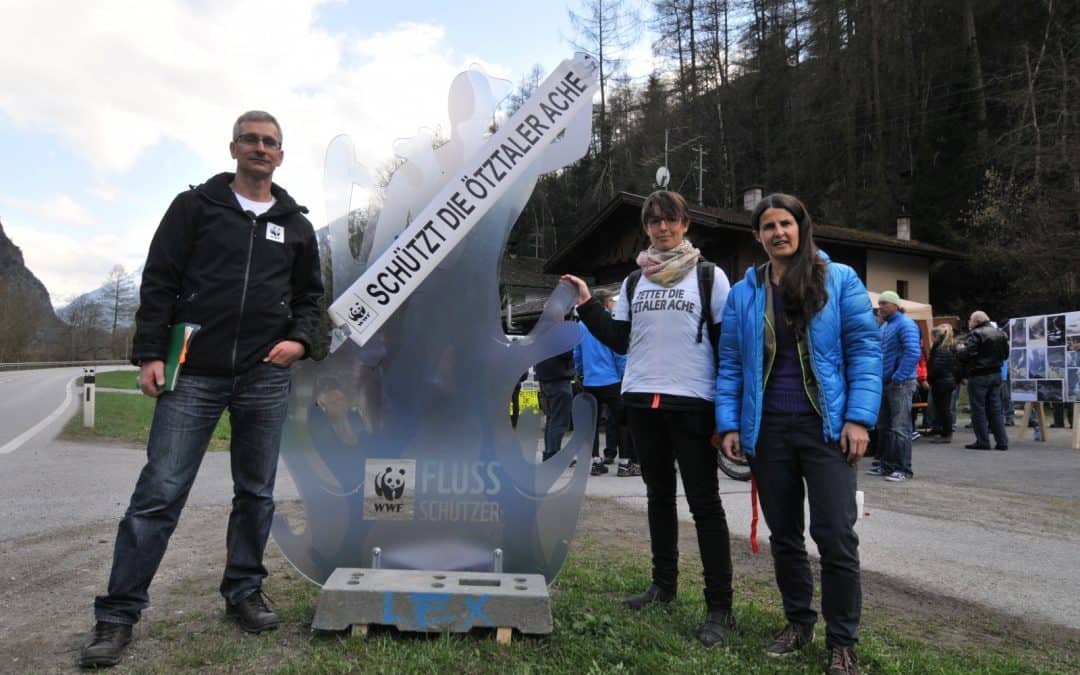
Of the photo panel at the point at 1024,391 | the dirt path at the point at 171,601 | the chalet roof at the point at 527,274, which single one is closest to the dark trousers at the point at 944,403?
the photo panel at the point at 1024,391

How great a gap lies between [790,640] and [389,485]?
6.28 ft

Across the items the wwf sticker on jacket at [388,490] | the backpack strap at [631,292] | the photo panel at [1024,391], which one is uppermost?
the backpack strap at [631,292]

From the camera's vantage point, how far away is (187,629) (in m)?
3.10

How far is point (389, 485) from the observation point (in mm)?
3549

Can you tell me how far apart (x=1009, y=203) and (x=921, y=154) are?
9.67 m

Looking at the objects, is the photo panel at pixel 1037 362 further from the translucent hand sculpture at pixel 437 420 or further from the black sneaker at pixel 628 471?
the translucent hand sculpture at pixel 437 420

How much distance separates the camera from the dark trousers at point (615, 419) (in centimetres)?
752

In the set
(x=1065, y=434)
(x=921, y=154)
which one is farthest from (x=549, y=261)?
(x=921, y=154)

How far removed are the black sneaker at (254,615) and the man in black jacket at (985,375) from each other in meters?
10.2

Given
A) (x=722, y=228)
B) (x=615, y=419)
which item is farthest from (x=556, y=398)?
(x=722, y=228)

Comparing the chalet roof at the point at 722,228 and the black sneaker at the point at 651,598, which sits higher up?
the chalet roof at the point at 722,228

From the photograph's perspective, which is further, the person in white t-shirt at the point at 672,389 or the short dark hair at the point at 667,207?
the short dark hair at the point at 667,207

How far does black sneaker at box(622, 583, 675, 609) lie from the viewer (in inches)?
136

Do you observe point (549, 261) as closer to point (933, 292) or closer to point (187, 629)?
point (933, 292)
